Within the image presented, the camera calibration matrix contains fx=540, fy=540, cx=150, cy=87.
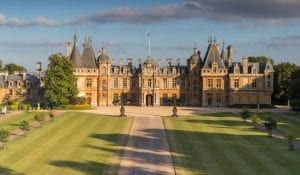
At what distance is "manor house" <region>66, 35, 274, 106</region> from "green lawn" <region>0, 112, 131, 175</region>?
31.7 meters

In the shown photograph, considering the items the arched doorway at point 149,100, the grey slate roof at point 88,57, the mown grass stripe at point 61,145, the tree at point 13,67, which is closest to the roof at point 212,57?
the arched doorway at point 149,100

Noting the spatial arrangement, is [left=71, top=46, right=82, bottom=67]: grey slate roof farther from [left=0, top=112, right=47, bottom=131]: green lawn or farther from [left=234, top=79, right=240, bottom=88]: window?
[left=234, top=79, right=240, bottom=88]: window

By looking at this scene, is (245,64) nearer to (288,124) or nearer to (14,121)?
(288,124)

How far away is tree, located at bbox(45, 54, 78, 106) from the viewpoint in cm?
8556

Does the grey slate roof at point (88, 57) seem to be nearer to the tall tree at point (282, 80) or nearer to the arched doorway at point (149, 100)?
the arched doorway at point (149, 100)

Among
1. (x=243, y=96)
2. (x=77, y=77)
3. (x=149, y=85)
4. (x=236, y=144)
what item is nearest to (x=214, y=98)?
(x=243, y=96)

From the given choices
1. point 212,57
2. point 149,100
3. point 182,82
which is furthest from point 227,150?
point 182,82

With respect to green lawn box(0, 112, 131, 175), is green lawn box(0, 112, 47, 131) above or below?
above

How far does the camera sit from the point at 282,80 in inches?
3969

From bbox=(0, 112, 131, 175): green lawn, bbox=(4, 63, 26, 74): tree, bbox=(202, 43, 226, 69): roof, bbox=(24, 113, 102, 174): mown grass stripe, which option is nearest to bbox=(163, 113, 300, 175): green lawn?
bbox=(0, 112, 131, 175): green lawn

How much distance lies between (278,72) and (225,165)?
66749 millimetres

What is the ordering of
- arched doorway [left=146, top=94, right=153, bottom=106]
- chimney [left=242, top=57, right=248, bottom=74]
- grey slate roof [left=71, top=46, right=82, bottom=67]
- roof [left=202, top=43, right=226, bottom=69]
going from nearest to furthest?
chimney [left=242, top=57, right=248, bottom=74]
grey slate roof [left=71, top=46, right=82, bottom=67]
roof [left=202, top=43, right=226, bottom=69]
arched doorway [left=146, top=94, right=153, bottom=106]

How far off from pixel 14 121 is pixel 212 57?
43621 millimetres

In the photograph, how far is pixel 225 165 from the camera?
38531 millimetres
